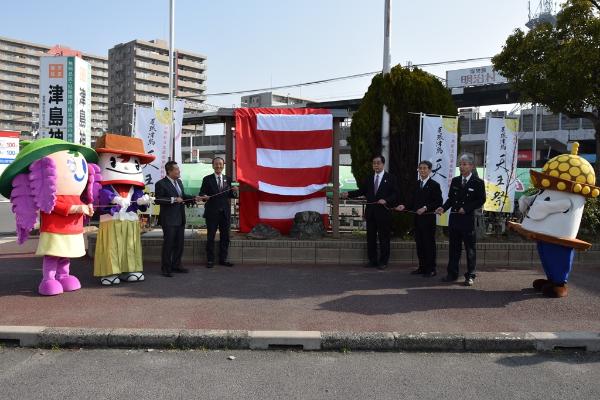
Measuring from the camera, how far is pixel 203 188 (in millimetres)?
8023

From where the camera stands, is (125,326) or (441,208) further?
(441,208)

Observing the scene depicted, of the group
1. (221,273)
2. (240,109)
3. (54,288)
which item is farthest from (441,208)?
(54,288)

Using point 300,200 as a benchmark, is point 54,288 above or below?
below

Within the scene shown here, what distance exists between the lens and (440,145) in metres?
8.91

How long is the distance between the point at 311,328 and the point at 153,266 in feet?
13.7

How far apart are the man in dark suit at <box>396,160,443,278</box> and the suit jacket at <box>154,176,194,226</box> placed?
3.44 meters

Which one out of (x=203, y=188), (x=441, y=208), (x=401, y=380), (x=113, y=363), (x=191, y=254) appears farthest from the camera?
(x=191, y=254)

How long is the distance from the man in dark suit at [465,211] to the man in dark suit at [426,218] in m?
0.36

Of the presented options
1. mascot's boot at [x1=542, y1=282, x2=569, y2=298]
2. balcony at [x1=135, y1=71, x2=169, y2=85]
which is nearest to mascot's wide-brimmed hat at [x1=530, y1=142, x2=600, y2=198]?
mascot's boot at [x1=542, y1=282, x2=569, y2=298]

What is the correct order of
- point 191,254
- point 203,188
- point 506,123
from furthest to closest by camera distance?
point 506,123
point 191,254
point 203,188

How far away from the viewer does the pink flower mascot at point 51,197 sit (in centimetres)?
593

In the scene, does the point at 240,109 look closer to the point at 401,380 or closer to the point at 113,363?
the point at 113,363

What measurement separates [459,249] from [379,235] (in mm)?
1393

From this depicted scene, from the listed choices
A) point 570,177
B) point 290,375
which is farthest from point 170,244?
point 570,177
